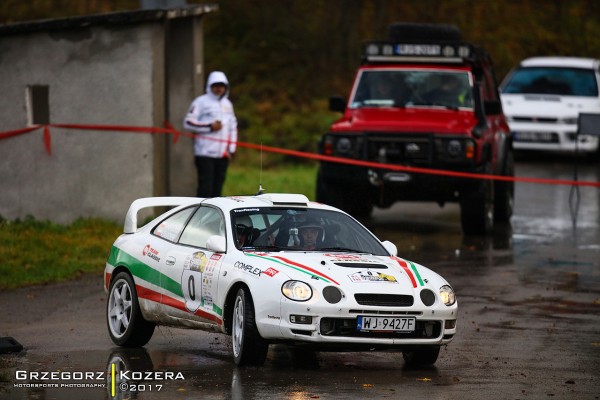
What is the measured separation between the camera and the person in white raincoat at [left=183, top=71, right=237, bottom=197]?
19172mm

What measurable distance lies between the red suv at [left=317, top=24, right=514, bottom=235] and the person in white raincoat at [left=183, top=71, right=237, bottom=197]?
1.33 m

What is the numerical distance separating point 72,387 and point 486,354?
11.3ft

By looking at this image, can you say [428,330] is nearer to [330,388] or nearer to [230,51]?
[330,388]

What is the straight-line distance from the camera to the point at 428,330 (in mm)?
10789

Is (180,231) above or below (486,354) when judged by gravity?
above

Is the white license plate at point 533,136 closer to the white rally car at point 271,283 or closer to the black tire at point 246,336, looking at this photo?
the white rally car at point 271,283

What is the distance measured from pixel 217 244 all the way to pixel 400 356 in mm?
1701

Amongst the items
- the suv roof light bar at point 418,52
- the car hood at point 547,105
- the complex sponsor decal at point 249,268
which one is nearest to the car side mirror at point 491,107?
the suv roof light bar at point 418,52

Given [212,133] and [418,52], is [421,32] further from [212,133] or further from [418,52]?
[212,133]

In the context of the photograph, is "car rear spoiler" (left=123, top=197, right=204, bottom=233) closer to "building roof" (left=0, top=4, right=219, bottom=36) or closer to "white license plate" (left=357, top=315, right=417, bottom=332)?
"white license plate" (left=357, top=315, right=417, bottom=332)

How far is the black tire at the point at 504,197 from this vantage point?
71.2 feet

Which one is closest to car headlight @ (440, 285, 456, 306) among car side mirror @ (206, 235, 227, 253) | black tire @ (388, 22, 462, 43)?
car side mirror @ (206, 235, 227, 253)

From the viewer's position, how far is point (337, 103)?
795 inches

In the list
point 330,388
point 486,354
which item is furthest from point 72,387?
point 486,354
